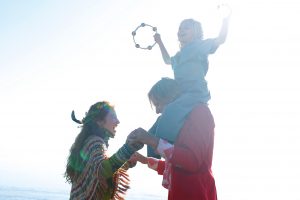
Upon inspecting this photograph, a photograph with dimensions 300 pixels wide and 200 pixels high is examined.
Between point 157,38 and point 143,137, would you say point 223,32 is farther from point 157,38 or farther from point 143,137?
point 143,137

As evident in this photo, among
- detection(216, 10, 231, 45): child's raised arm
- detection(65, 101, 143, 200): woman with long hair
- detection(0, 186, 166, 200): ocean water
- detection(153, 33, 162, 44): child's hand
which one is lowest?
detection(0, 186, 166, 200): ocean water

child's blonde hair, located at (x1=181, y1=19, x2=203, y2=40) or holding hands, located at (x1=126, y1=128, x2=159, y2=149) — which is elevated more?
child's blonde hair, located at (x1=181, y1=19, x2=203, y2=40)

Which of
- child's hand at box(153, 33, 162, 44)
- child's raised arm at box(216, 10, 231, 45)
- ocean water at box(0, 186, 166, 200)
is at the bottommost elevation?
ocean water at box(0, 186, 166, 200)

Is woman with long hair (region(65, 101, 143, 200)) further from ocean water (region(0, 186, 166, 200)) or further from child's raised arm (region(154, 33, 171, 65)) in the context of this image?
ocean water (region(0, 186, 166, 200))

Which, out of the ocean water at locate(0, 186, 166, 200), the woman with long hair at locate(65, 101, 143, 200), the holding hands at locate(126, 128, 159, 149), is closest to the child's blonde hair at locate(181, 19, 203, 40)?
the holding hands at locate(126, 128, 159, 149)

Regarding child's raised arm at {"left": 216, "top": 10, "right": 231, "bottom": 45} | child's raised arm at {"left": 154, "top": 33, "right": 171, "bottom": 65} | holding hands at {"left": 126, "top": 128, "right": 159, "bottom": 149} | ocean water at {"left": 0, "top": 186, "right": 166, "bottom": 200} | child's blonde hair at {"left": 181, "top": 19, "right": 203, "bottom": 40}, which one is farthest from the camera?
ocean water at {"left": 0, "top": 186, "right": 166, "bottom": 200}

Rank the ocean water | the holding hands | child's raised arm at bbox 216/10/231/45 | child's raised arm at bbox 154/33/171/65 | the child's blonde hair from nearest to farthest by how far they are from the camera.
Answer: the holding hands
child's raised arm at bbox 216/10/231/45
the child's blonde hair
child's raised arm at bbox 154/33/171/65
the ocean water

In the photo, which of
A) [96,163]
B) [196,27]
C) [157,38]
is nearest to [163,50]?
[157,38]

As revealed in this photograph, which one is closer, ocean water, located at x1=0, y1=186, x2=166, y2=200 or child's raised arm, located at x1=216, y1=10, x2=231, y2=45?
child's raised arm, located at x1=216, y1=10, x2=231, y2=45

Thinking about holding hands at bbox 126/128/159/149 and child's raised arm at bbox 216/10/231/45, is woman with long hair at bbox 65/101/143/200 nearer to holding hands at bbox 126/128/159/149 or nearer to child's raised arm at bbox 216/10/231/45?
holding hands at bbox 126/128/159/149

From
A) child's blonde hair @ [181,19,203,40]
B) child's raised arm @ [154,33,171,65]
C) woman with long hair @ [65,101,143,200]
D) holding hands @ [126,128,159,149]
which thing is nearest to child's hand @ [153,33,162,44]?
child's raised arm @ [154,33,171,65]

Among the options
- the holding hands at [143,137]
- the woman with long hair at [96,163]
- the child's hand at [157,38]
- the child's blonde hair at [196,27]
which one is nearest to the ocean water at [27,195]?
the woman with long hair at [96,163]

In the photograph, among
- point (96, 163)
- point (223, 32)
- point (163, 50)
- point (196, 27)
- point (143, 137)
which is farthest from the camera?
point (96, 163)

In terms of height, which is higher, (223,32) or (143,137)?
(223,32)
